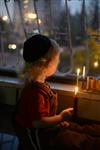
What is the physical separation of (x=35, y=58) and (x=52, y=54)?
3.7 inches

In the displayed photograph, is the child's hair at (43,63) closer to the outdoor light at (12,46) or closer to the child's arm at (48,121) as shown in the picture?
the child's arm at (48,121)

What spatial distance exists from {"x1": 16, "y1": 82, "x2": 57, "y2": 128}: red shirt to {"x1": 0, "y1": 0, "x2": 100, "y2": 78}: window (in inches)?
23.3

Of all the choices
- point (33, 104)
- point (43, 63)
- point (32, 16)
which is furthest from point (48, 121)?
point (32, 16)

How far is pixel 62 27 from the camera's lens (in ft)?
8.59

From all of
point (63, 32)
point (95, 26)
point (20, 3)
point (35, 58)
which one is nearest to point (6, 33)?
A: point (20, 3)

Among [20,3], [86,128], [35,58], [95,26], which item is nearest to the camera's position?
[35,58]

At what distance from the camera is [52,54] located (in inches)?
73.2

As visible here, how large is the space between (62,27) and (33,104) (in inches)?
37.5

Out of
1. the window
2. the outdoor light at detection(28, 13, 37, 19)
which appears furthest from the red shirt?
the outdoor light at detection(28, 13, 37, 19)

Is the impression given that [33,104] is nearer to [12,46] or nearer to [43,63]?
[43,63]

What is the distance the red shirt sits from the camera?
1833 mm

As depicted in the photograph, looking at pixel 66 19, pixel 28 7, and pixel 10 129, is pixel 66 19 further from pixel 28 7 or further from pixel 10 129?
pixel 10 129

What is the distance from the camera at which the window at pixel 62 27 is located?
250 cm

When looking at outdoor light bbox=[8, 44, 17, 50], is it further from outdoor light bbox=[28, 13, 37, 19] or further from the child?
the child
